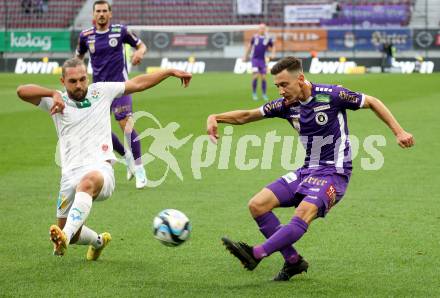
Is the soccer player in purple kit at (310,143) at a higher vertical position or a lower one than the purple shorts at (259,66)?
higher

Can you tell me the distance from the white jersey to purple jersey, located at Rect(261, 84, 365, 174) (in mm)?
1422

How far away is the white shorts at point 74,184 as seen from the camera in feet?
24.7

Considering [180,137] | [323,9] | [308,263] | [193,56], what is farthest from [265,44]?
[308,263]

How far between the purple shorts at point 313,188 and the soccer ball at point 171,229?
819mm

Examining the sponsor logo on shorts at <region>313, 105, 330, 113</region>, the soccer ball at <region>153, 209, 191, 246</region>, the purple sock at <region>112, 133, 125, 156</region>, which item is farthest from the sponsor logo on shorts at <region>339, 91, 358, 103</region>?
the purple sock at <region>112, 133, 125, 156</region>

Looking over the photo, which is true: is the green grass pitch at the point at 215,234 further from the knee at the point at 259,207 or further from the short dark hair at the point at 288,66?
the short dark hair at the point at 288,66

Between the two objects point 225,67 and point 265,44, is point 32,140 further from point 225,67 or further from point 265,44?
point 225,67

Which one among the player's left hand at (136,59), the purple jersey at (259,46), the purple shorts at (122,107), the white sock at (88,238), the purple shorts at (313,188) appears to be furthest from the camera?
the purple jersey at (259,46)

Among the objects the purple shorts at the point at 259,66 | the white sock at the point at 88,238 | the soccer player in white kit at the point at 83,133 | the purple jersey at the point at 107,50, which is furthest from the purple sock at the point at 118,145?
the purple shorts at the point at 259,66

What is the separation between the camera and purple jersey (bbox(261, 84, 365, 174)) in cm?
744

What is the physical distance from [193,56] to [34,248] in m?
36.8

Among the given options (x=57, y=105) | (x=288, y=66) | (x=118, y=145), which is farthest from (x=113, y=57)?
(x=288, y=66)

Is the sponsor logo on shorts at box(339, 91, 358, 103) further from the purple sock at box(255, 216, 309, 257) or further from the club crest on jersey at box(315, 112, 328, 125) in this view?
the purple sock at box(255, 216, 309, 257)

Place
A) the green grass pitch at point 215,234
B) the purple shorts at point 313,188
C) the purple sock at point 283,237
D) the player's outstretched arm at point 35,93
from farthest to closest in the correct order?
1. the player's outstretched arm at point 35,93
2. the purple shorts at point 313,188
3. the green grass pitch at point 215,234
4. the purple sock at point 283,237
